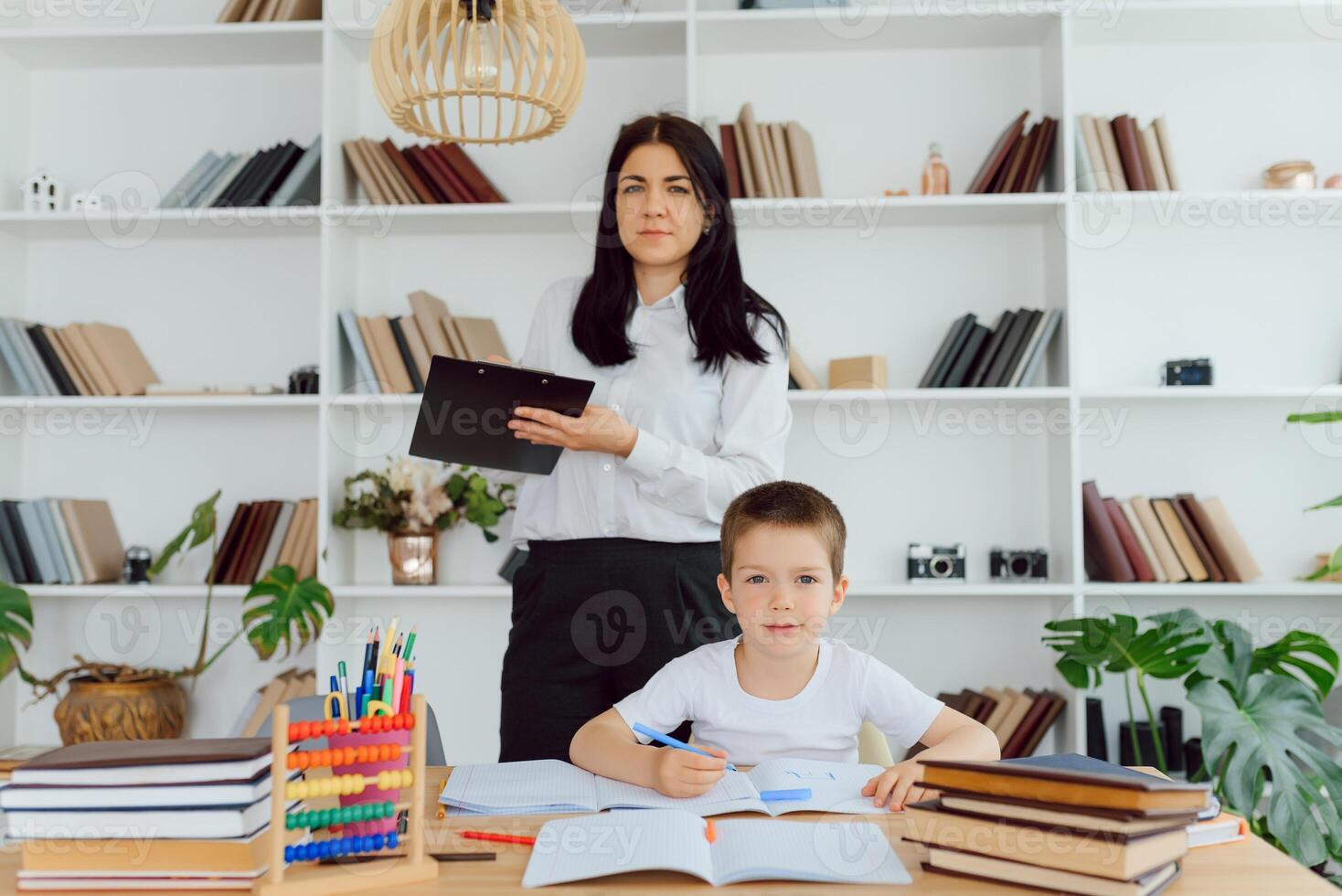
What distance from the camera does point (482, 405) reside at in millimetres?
1932

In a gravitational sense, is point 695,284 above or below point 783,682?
above

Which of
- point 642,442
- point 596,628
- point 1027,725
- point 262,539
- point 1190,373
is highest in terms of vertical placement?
point 1190,373

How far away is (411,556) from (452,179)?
109 centimetres

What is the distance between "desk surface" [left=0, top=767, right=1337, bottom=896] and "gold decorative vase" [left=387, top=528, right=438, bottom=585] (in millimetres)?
2102

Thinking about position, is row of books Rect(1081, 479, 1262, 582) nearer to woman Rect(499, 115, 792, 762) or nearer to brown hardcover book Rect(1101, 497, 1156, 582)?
brown hardcover book Rect(1101, 497, 1156, 582)

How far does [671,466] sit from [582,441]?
16 centimetres

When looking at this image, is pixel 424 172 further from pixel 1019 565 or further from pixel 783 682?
pixel 783 682

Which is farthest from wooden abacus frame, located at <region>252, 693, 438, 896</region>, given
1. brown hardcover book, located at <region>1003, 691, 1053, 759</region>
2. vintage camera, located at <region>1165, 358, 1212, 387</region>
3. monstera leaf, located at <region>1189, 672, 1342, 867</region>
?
vintage camera, located at <region>1165, 358, 1212, 387</region>

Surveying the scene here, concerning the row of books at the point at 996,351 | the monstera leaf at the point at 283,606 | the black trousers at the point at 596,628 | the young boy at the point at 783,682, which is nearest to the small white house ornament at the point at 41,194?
the monstera leaf at the point at 283,606

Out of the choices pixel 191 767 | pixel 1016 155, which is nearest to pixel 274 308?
pixel 1016 155

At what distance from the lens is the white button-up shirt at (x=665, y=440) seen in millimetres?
1956

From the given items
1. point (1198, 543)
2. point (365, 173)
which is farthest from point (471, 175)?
point (1198, 543)

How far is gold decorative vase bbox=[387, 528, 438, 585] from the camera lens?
3.24 metres

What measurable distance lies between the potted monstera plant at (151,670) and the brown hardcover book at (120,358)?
0.50 meters
